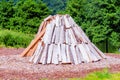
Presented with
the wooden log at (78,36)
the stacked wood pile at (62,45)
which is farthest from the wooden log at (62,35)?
the wooden log at (78,36)

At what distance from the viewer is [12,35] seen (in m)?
25.1

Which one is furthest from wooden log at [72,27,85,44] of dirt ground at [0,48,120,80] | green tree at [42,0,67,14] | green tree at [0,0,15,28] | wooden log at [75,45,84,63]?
green tree at [42,0,67,14]

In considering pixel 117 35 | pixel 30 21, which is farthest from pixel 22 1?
pixel 117 35

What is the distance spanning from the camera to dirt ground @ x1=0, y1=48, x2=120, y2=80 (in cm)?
1167

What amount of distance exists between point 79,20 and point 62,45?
24.3m

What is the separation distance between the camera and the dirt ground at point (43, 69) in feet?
38.3

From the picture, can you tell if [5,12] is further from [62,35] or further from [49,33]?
[62,35]

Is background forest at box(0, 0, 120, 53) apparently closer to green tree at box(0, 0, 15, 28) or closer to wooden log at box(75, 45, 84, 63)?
green tree at box(0, 0, 15, 28)

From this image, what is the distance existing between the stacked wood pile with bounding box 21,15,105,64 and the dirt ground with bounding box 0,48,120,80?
33 centimetres

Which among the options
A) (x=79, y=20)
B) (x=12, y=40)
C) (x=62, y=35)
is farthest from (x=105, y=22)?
(x=62, y=35)

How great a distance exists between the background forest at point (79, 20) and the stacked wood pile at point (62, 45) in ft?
30.4

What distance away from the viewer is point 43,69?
1317cm

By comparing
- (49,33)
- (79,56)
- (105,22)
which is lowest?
(105,22)

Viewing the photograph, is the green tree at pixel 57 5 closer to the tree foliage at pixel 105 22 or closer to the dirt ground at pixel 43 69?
the tree foliage at pixel 105 22
